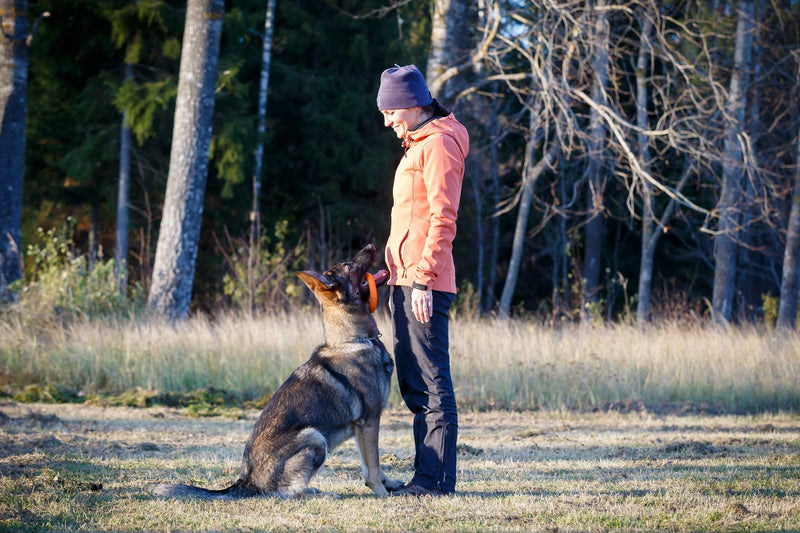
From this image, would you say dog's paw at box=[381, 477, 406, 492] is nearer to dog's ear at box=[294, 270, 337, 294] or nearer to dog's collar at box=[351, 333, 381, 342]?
dog's collar at box=[351, 333, 381, 342]

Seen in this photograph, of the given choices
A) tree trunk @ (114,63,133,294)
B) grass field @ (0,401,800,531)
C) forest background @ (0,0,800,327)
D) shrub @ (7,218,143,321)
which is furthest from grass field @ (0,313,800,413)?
tree trunk @ (114,63,133,294)

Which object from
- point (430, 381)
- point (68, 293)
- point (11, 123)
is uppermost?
point (11, 123)

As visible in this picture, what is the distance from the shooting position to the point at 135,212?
19500mm

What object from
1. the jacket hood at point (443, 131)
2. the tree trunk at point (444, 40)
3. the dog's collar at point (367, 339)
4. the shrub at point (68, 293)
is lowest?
the shrub at point (68, 293)

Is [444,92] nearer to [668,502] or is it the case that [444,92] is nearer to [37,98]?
[668,502]

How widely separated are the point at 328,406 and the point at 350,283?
0.77m

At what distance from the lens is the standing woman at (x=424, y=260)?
4.42 m

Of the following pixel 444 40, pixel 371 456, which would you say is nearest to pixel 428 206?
pixel 371 456

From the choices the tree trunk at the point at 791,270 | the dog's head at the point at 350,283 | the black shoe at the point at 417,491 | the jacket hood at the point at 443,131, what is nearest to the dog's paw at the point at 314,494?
the black shoe at the point at 417,491

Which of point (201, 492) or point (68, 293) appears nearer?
point (201, 492)

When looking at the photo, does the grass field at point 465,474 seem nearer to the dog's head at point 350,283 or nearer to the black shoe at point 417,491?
the black shoe at point 417,491

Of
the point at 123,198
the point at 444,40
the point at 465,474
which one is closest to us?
the point at 465,474

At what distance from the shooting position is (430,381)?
458 centimetres

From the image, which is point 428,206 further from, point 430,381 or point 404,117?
point 430,381
